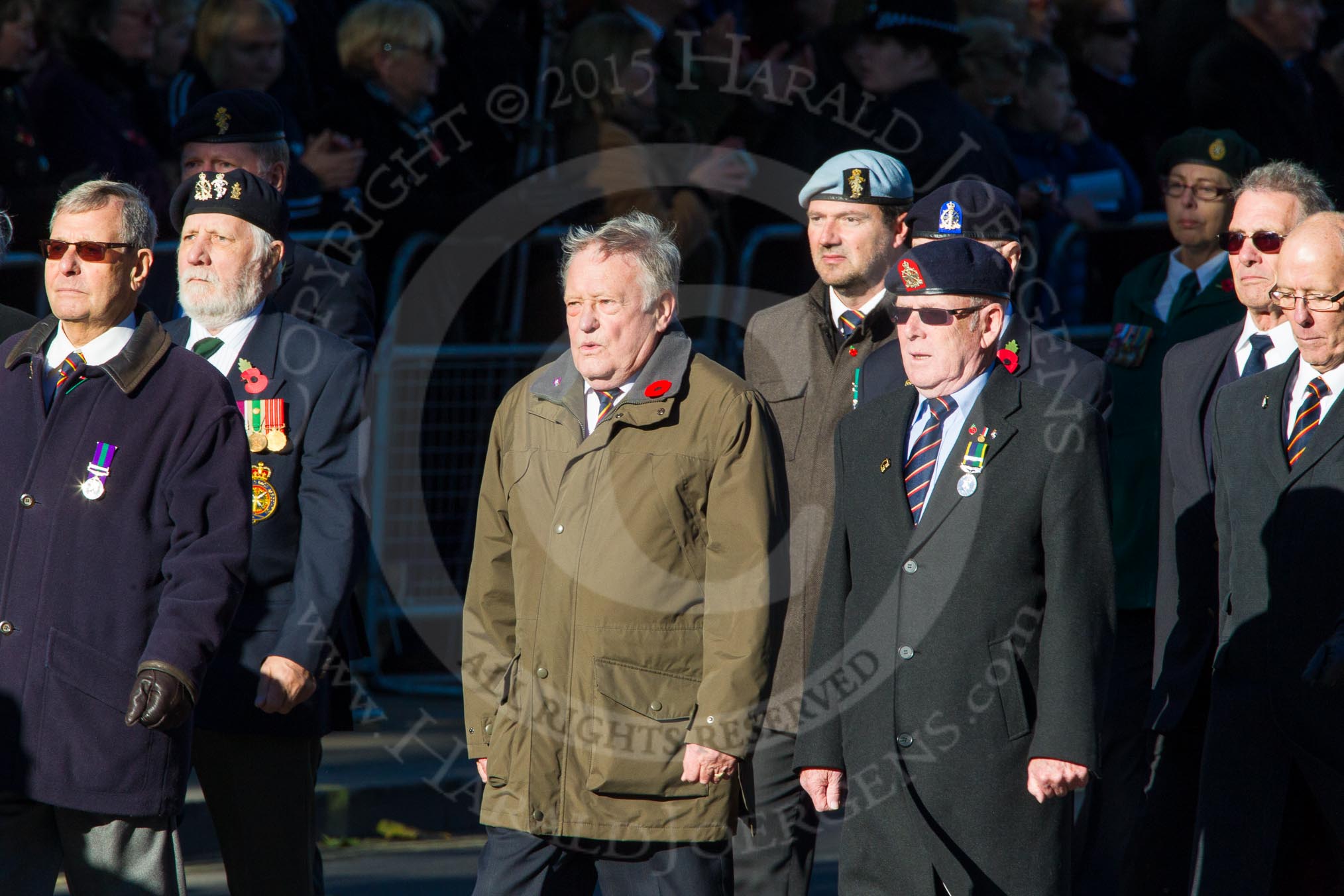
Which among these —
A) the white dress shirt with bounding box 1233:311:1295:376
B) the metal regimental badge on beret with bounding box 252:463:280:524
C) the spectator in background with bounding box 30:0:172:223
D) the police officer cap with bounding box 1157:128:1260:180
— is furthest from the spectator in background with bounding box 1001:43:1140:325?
the metal regimental badge on beret with bounding box 252:463:280:524

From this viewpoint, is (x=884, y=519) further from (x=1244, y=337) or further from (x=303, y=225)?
(x=303, y=225)

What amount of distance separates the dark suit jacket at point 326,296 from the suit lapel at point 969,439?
2167mm

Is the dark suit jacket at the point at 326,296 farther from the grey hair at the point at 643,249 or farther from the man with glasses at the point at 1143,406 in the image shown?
the man with glasses at the point at 1143,406

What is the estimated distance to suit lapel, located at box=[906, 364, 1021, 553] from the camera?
4.79 metres

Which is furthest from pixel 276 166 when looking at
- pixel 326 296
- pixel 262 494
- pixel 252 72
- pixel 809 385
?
pixel 252 72

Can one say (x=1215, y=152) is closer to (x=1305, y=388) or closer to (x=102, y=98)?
(x=1305, y=388)

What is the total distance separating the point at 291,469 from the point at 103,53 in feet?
14.9

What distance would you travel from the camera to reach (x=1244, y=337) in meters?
6.28

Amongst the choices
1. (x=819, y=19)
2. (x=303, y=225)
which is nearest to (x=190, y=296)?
(x=303, y=225)

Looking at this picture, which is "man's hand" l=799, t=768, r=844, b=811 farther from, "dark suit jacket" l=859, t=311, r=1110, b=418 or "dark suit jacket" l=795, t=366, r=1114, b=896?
"dark suit jacket" l=859, t=311, r=1110, b=418

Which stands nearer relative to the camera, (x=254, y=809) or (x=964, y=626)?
(x=964, y=626)

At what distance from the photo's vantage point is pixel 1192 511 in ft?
19.8

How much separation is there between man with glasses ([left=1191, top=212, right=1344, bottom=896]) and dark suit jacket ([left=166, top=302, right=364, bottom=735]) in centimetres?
252

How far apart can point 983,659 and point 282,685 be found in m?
1.92
